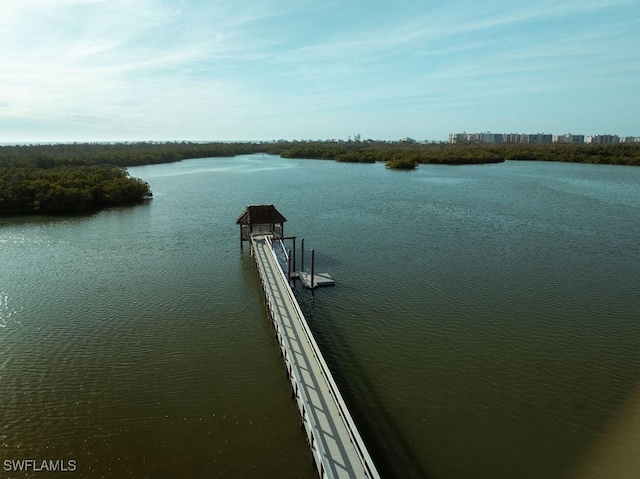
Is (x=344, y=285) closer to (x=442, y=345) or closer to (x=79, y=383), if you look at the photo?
(x=442, y=345)

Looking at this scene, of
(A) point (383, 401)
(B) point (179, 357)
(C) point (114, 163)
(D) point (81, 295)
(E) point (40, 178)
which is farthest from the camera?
(C) point (114, 163)

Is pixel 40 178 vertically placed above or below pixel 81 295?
above

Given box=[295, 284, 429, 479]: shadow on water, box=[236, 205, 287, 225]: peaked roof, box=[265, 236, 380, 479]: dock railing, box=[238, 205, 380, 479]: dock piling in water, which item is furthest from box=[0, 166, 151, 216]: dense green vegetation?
box=[265, 236, 380, 479]: dock railing

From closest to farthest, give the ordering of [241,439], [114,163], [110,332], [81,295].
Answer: [241,439] < [110,332] < [81,295] < [114,163]

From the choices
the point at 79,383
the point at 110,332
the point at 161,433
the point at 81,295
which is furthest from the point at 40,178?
the point at 161,433

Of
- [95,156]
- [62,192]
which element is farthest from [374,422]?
[95,156]

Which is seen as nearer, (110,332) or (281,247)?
(110,332)

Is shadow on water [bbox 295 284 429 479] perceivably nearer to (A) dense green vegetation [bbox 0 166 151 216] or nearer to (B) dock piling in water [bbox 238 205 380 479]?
(B) dock piling in water [bbox 238 205 380 479]
